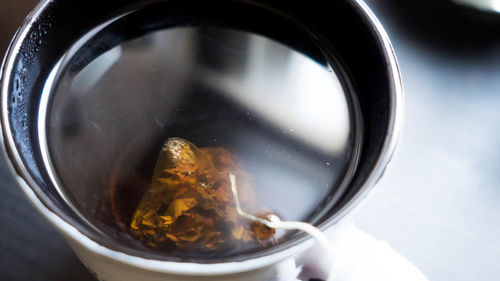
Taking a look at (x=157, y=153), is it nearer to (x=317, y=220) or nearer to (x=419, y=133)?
(x=317, y=220)

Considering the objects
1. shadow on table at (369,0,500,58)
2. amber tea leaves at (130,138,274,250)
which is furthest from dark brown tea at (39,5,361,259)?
shadow on table at (369,0,500,58)

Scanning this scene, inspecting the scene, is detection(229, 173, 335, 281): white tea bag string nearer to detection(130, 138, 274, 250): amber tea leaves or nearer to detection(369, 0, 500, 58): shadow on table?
detection(130, 138, 274, 250): amber tea leaves

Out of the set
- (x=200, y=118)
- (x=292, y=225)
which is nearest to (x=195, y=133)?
(x=200, y=118)

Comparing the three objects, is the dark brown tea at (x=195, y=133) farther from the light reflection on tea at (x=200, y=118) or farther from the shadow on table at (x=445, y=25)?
the shadow on table at (x=445, y=25)

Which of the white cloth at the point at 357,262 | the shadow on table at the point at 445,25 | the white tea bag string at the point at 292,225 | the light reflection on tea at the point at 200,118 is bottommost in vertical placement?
the white cloth at the point at 357,262

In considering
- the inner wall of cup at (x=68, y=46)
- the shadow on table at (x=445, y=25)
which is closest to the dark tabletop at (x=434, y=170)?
the shadow on table at (x=445, y=25)

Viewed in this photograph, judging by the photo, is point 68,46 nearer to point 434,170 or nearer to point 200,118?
point 200,118

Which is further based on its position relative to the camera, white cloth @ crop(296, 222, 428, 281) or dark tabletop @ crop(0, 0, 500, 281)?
dark tabletop @ crop(0, 0, 500, 281)
